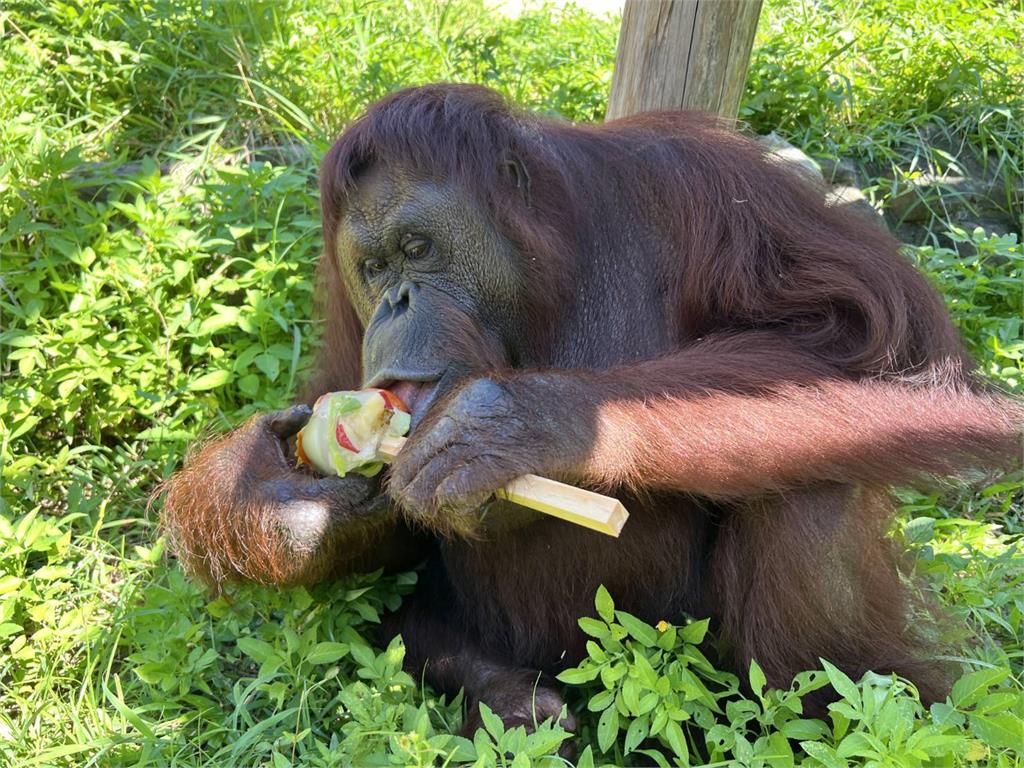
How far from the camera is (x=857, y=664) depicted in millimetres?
2447

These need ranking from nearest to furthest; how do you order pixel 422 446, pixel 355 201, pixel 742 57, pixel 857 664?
pixel 422 446 → pixel 857 664 → pixel 355 201 → pixel 742 57

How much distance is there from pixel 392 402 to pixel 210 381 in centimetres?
132

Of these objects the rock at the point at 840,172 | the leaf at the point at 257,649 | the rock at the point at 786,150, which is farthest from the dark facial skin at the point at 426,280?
the rock at the point at 840,172

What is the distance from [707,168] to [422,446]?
102 centimetres

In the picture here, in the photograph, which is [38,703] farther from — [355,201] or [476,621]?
[355,201]

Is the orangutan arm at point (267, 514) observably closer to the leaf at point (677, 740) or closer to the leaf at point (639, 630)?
the leaf at point (639, 630)

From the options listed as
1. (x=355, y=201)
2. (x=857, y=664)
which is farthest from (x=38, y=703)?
(x=857, y=664)

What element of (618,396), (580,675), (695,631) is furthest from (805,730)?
(618,396)

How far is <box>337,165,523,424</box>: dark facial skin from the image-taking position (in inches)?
96.2

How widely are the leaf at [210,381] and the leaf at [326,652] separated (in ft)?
4.07

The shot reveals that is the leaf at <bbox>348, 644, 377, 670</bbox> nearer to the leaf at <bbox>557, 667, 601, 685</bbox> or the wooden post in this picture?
the leaf at <bbox>557, 667, 601, 685</bbox>

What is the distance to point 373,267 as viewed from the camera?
262 centimetres

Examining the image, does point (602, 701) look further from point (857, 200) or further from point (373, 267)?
point (857, 200)

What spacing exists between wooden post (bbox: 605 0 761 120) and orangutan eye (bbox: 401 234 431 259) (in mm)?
1426
